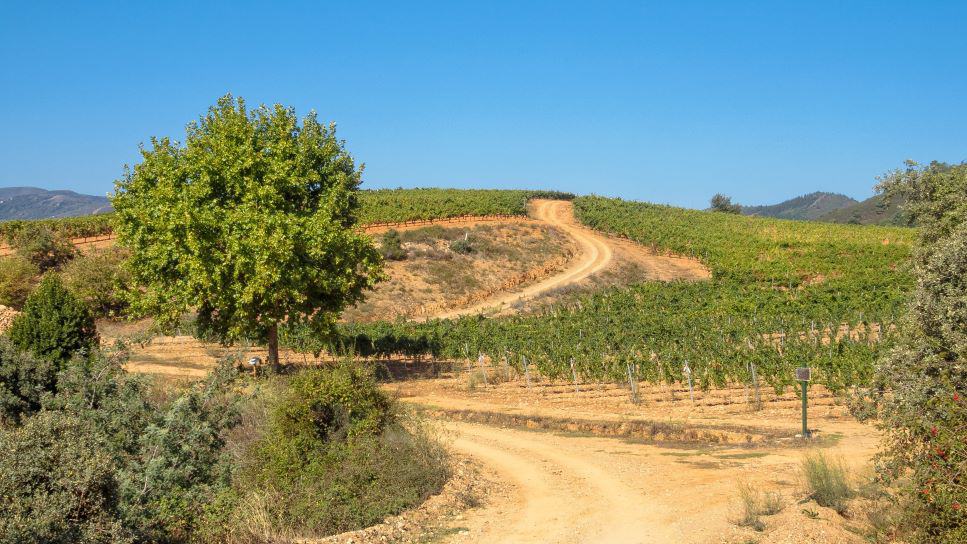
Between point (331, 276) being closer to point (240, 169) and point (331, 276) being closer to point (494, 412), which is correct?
point (240, 169)

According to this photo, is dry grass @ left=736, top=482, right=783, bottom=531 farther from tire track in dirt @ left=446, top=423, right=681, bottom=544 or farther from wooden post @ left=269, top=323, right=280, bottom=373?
wooden post @ left=269, top=323, right=280, bottom=373

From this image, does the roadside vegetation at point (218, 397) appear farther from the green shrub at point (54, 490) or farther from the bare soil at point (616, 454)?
the bare soil at point (616, 454)

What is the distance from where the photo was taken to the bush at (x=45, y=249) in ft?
179

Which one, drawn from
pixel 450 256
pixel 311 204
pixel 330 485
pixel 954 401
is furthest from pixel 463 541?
pixel 450 256

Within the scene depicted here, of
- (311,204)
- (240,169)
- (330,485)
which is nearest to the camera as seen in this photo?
(330,485)

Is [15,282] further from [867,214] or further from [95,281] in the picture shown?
[867,214]

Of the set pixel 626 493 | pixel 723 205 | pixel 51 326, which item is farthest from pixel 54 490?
pixel 723 205

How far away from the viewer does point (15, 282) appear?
46.0m

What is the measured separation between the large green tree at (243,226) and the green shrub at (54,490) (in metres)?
12.9

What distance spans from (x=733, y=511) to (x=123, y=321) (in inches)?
1580

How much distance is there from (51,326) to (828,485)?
67.7ft

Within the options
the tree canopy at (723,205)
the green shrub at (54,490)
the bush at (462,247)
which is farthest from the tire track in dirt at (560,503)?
the tree canopy at (723,205)

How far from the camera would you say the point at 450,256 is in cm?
6200

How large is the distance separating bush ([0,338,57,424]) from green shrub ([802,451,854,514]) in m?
16.8
